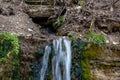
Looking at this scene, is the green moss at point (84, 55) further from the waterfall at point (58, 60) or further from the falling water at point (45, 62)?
the falling water at point (45, 62)

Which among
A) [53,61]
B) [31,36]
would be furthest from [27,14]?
[53,61]

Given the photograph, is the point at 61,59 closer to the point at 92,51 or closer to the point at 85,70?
the point at 85,70

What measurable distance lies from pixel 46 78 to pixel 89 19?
2678 millimetres

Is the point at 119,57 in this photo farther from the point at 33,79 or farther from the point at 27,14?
the point at 27,14

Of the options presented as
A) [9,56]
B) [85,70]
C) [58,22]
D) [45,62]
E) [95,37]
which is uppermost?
[58,22]

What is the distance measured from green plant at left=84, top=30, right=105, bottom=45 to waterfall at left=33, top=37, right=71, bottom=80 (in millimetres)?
718

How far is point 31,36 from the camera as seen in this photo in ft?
26.6

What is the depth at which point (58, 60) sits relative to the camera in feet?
25.7

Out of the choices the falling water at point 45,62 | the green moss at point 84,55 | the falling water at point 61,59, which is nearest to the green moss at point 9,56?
the falling water at point 45,62

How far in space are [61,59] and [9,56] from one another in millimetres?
1440

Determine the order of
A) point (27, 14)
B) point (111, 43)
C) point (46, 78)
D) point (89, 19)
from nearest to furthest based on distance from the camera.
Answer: point (46, 78) → point (111, 43) → point (89, 19) → point (27, 14)

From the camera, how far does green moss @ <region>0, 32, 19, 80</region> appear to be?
732 cm

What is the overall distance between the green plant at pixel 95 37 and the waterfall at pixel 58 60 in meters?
0.72

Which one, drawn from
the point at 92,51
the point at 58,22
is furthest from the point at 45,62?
the point at 58,22
